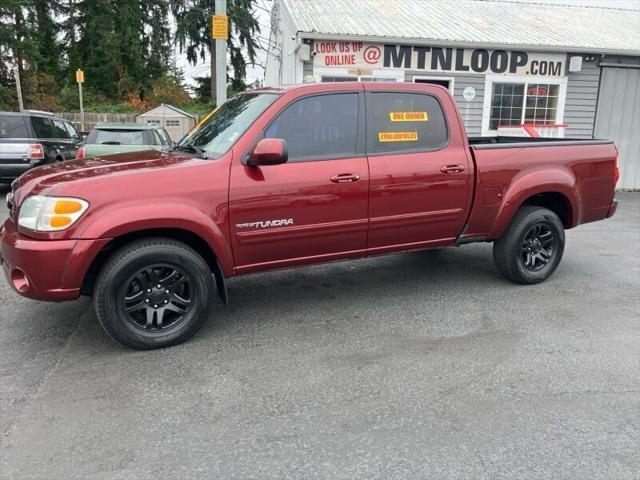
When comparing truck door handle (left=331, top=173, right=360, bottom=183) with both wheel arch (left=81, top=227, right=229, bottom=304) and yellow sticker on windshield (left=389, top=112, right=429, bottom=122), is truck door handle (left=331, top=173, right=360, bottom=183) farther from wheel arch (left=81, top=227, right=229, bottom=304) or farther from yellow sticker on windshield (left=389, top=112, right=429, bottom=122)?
wheel arch (left=81, top=227, right=229, bottom=304)

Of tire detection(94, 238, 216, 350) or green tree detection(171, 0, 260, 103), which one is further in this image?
green tree detection(171, 0, 260, 103)

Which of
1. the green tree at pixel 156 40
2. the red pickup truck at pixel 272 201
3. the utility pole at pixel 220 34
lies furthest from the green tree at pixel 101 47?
the red pickup truck at pixel 272 201

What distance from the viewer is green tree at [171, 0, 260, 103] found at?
3335cm

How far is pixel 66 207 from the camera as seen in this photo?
3.50 m

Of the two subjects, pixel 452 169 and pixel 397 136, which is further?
pixel 452 169

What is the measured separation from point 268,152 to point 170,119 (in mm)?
19304

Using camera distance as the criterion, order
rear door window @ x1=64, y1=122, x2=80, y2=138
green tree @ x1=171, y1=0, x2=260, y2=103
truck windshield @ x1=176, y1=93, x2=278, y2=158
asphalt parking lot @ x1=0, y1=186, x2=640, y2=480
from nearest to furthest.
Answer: asphalt parking lot @ x1=0, y1=186, x2=640, y2=480 → truck windshield @ x1=176, y1=93, x2=278, y2=158 → rear door window @ x1=64, y1=122, x2=80, y2=138 → green tree @ x1=171, y1=0, x2=260, y2=103

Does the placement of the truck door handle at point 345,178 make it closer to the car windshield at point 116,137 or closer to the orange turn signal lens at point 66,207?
the orange turn signal lens at point 66,207

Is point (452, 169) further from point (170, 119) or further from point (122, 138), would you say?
point (170, 119)

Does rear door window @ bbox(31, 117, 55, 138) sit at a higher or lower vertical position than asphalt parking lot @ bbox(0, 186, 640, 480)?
higher

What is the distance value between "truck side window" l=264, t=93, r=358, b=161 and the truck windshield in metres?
0.20

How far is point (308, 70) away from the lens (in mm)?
11398

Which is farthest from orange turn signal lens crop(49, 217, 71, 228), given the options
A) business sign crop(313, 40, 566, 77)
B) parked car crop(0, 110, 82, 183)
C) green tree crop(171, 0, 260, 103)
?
green tree crop(171, 0, 260, 103)

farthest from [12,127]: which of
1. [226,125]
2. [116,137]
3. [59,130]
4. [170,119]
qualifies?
[170,119]
